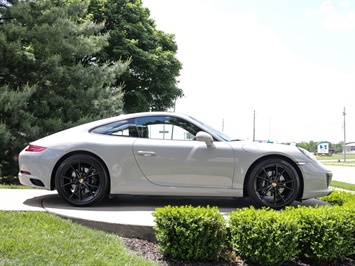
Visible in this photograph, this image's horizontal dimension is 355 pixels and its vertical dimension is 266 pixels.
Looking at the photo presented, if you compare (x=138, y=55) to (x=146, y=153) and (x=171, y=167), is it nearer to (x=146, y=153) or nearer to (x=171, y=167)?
(x=146, y=153)

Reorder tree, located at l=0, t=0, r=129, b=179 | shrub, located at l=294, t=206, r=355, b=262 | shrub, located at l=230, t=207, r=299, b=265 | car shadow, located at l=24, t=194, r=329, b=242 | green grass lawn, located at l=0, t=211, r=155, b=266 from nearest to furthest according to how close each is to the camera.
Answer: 1. green grass lawn, located at l=0, t=211, r=155, b=266
2. shrub, located at l=230, t=207, r=299, b=265
3. shrub, located at l=294, t=206, r=355, b=262
4. car shadow, located at l=24, t=194, r=329, b=242
5. tree, located at l=0, t=0, r=129, b=179

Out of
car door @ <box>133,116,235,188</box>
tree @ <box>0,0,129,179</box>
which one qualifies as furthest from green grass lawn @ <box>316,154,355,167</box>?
car door @ <box>133,116,235,188</box>

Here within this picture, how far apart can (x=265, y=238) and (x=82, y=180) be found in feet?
8.01

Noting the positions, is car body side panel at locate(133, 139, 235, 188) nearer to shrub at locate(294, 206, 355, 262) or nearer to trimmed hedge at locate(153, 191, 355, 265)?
trimmed hedge at locate(153, 191, 355, 265)

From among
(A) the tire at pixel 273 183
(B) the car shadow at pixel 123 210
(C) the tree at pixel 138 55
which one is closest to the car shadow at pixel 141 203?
(B) the car shadow at pixel 123 210

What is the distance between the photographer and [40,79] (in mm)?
13594

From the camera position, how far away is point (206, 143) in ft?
14.9

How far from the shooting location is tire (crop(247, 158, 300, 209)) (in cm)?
458

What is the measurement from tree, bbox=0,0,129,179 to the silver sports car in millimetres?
7600

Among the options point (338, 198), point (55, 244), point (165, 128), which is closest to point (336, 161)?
point (338, 198)

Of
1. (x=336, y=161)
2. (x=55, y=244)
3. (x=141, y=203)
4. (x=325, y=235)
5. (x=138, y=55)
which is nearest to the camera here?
(x=55, y=244)

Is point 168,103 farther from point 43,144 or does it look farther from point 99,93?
point 43,144

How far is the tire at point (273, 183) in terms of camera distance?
4.58 m

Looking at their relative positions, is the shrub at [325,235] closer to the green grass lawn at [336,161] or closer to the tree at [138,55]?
the tree at [138,55]
